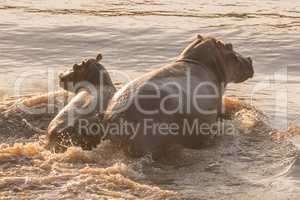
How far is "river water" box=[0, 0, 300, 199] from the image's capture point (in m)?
6.03

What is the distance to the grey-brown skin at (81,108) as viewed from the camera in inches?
280

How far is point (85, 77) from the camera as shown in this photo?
8359 mm

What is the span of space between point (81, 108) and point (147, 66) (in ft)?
12.3

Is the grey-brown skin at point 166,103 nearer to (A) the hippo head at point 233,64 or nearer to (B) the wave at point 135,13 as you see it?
(A) the hippo head at point 233,64

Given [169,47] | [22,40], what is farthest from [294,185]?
[22,40]

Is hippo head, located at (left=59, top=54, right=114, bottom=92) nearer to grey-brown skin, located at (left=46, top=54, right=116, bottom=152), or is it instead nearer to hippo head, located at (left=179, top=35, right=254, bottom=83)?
grey-brown skin, located at (left=46, top=54, right=116, bottom=152)

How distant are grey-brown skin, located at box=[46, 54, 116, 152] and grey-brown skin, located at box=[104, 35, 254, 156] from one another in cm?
37

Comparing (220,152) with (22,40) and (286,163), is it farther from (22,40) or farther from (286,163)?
(22,40)

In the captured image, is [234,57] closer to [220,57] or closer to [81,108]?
[220,57]

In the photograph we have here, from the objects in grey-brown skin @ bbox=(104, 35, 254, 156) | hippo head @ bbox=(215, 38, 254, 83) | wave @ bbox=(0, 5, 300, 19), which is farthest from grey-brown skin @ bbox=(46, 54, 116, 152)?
wave @ bbox=(0, 5, 300, 19)

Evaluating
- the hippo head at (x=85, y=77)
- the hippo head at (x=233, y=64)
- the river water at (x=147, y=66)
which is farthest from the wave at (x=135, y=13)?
the hippo head at (x=85, y=77)

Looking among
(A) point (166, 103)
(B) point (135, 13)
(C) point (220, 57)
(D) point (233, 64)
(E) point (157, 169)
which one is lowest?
(E) point (157, 169)

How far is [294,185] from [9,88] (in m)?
4.85

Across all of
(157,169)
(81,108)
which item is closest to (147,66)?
(81,108)
